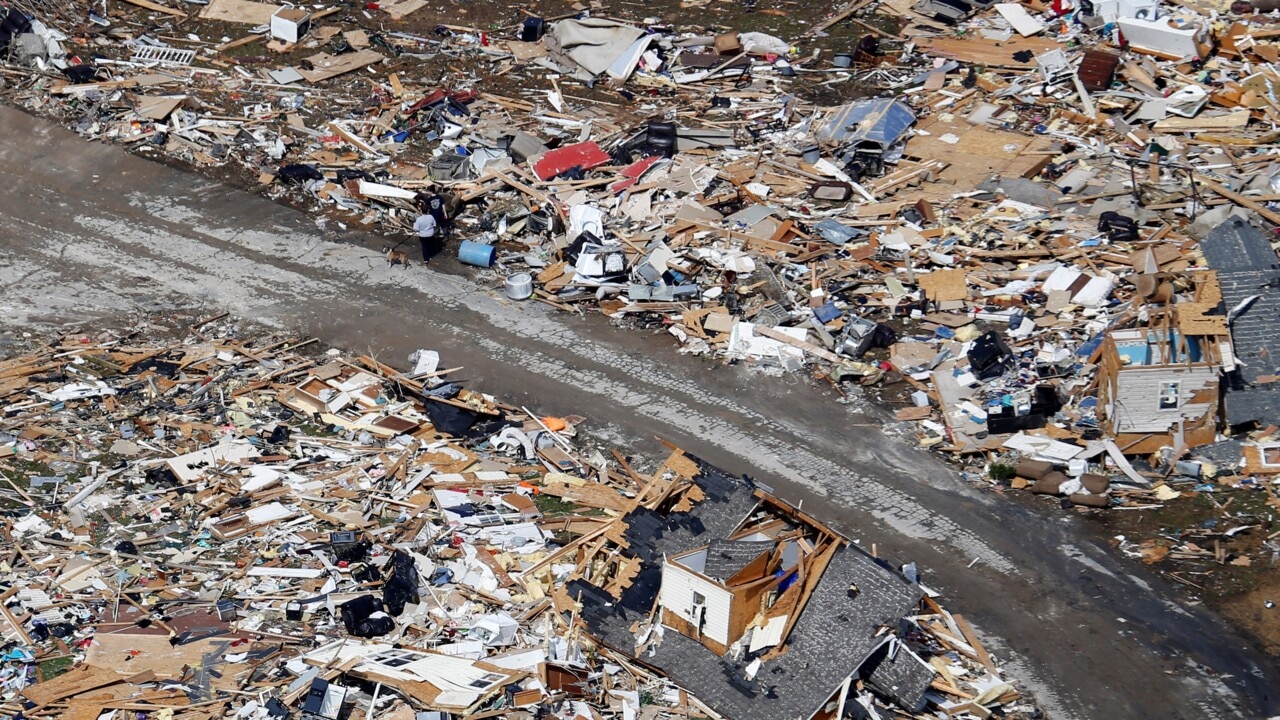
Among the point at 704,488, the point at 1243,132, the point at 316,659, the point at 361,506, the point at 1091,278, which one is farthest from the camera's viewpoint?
the point at 1243,132

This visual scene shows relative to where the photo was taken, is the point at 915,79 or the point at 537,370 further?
the point at 915,79

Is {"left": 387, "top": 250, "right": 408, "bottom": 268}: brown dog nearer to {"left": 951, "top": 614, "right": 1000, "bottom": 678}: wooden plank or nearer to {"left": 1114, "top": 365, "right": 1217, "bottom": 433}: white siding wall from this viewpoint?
{"left": 951, "top": 614, "right": 1000, "bottom": 678}: wooden plank

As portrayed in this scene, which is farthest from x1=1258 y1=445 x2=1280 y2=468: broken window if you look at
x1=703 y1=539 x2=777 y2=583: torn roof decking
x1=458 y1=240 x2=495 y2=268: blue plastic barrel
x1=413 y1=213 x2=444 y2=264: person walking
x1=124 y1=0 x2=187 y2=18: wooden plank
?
x1=124 y1=0 x2=187 y2=18: wooden plank

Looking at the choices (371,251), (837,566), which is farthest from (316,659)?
(371,251)

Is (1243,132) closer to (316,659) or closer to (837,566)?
(837,566)

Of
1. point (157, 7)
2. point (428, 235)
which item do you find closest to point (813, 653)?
point (428, 235)

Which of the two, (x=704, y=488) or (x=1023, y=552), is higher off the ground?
(x=704, y=488)

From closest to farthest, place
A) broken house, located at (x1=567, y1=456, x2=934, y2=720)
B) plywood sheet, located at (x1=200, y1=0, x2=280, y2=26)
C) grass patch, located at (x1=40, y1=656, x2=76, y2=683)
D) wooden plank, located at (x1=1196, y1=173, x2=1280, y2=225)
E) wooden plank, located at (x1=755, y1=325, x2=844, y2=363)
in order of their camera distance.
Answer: broken house, located at (x1=567, y1=456, x2=934, y2=720)
grass patch, located at (x1=40, y1=656, x2=76, y2=683)
wooden plank, located at (x1=755, y1=325, x2=844, y2=363)
wooden plank, located at (x1=1196, y1=173, x2=1280, y2=225)
plywood sheet, located at (x1=200, y1=0, x2=280, y2=26)
